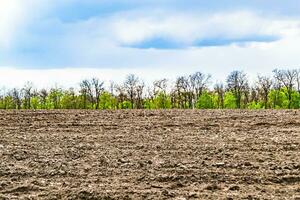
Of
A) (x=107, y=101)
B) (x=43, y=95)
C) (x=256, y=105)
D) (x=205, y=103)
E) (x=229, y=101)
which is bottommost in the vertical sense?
(x=256, y=105)

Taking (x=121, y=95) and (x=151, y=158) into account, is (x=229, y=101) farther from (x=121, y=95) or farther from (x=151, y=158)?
(x=151, y=158)

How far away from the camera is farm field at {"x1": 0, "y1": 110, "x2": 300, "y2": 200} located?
657cm

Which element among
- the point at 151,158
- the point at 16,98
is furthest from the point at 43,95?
the point at 151,158

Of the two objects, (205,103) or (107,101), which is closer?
(205,103)

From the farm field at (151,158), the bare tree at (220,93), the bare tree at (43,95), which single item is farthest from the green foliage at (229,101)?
the farm field at (151,158)

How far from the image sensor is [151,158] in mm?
8133

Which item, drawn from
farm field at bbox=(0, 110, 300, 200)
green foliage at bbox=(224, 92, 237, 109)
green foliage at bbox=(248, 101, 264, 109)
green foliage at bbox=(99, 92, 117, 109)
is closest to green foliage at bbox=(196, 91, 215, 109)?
green foliage at bbox=(224, 92, 237, 109)

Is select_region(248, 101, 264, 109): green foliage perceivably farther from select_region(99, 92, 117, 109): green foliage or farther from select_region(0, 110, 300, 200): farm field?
select_region(0, 110, 300, 200): farm field

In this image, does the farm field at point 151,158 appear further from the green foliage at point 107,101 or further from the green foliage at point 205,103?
the green foliage at point 107,101

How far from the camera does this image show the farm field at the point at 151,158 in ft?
21.5

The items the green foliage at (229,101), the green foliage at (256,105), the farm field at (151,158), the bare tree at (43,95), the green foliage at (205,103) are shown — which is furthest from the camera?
the bare tree at (43,95)

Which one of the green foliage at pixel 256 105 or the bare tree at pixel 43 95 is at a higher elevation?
the bare tree at pixel 43 95

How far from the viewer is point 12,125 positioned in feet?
38.6

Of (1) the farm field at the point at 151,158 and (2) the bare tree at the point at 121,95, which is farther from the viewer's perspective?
(2) the bare tree at the point at 121,95
